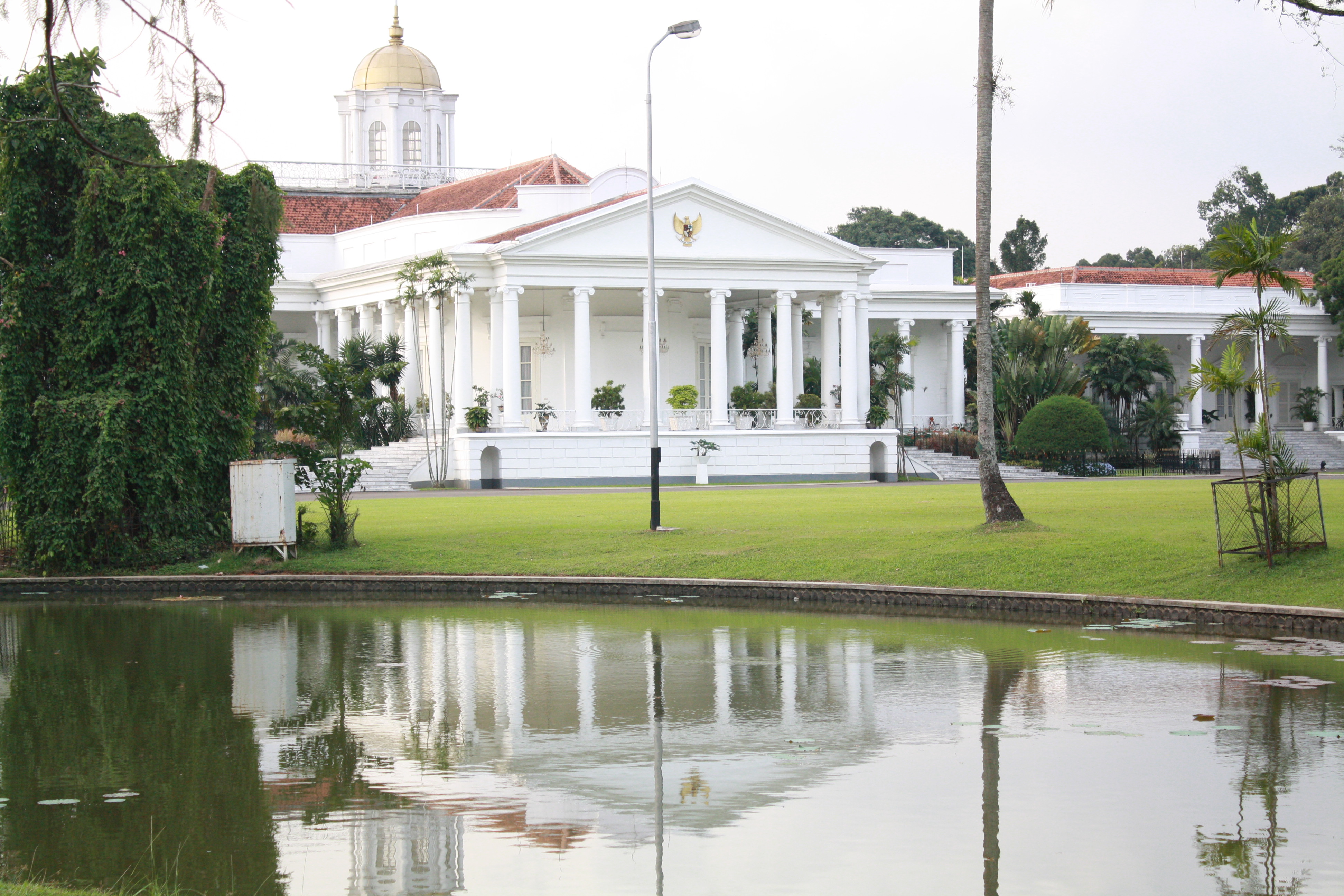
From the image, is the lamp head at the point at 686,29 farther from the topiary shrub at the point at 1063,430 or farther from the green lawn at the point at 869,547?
the topiary shrub at the point at 1063,430

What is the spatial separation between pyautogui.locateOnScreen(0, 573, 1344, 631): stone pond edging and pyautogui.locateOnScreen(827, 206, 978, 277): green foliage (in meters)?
74.6

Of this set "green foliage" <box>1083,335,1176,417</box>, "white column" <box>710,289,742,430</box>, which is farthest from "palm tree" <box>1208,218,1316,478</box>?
"green foliage" <box>1083,335,1176,417</box>

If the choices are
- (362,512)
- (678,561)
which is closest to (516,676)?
(678,561)

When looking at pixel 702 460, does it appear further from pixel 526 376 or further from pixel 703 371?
pixel 703 371

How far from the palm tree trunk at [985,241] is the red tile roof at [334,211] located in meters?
40.7

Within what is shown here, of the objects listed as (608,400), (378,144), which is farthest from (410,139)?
(608,400)

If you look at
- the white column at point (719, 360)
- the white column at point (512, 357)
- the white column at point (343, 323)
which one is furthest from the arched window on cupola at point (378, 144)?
the white column at point (719, 360)

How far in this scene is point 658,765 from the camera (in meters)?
8.48

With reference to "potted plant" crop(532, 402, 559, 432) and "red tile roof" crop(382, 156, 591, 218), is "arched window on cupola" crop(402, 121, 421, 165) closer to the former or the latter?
A: "red tile roof" crop(382, 156, 591, 218)

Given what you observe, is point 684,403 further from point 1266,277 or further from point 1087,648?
point 1087,648

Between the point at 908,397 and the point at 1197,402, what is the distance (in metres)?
12.3

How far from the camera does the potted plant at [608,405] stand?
43.8m

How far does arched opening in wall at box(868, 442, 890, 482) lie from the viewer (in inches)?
1766

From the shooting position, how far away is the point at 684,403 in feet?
144
